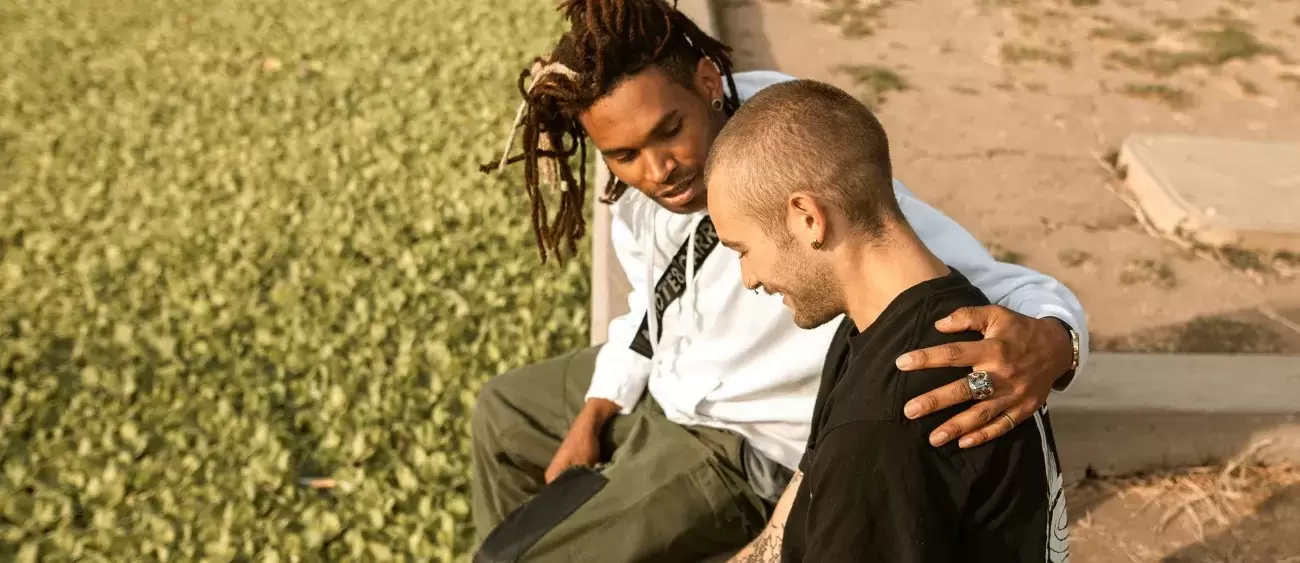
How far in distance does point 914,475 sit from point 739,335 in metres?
1.00

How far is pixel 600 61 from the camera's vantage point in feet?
7.70

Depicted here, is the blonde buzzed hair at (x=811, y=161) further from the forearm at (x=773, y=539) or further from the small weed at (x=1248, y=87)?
the small weed at (x=1248, y=87)

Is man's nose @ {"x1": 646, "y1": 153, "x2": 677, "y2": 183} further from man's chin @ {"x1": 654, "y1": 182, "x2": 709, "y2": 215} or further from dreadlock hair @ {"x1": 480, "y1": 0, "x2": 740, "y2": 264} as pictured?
dreadlock hair @ {"x1": 480, "y1": 0, "x2": 740, "y2": 264}

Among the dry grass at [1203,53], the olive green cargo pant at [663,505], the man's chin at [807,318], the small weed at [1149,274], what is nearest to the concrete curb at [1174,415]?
the small weed at [1149,274]

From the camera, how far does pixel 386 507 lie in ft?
11.8

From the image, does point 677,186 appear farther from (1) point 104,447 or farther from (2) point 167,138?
(2) point 167,138

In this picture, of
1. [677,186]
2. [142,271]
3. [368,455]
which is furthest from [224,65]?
[677,186]

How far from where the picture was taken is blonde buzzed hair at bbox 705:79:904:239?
176cm

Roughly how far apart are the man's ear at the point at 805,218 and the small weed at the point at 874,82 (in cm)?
428

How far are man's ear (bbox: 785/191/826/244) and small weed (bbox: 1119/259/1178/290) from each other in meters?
2.94

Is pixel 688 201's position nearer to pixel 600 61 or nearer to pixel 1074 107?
pixel 600 61

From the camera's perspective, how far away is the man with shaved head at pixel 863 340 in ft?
5.04

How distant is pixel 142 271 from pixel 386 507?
94.3 inches

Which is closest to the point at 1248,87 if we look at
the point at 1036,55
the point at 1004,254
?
the point at 1036,55
